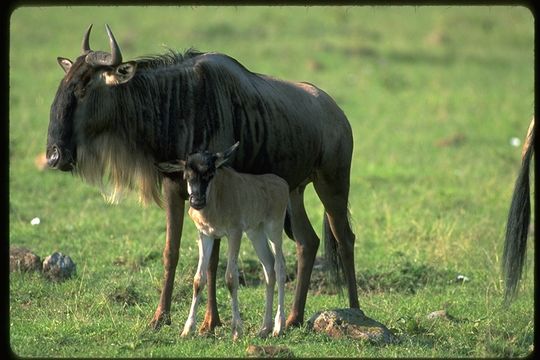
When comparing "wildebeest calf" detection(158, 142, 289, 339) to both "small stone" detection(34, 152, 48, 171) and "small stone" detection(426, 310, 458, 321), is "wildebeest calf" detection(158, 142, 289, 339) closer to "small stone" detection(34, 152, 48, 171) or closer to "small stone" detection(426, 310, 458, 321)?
"small stone" detection(426, 310, 458, 321)

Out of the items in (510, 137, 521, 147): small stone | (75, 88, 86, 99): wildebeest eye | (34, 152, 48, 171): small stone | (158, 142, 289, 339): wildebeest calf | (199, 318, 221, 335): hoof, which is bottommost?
(34, 152, 48, 171): small stone

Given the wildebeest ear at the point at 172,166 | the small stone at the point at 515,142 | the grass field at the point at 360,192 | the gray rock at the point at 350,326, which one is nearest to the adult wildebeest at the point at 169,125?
the wildebeest ear at the point at 172,166

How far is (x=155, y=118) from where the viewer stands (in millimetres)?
7762

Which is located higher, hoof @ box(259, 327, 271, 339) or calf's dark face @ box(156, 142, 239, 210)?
calf's dark face @ box(156, 142, 239, 210)

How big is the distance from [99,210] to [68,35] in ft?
34.5

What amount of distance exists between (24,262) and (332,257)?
2.64m

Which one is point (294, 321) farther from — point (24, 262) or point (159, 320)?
point (24, 262)

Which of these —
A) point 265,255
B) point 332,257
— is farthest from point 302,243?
point 265,255

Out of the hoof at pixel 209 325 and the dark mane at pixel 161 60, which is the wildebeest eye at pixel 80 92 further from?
the hoof at pixel 209 325

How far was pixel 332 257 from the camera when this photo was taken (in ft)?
30.1

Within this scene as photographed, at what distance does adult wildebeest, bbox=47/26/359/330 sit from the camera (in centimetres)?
755

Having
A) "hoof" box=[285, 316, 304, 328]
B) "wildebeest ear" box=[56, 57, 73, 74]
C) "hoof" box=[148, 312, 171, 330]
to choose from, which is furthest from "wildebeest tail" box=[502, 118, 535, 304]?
"wildebeest ear" box=[56, 57, 73, 74]

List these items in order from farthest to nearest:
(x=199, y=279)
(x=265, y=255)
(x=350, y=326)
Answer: (x=265, y=255) → (x=199, y=279) → (x=350, y=326)

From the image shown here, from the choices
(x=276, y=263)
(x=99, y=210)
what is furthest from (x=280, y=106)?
(x=99, y=210)
